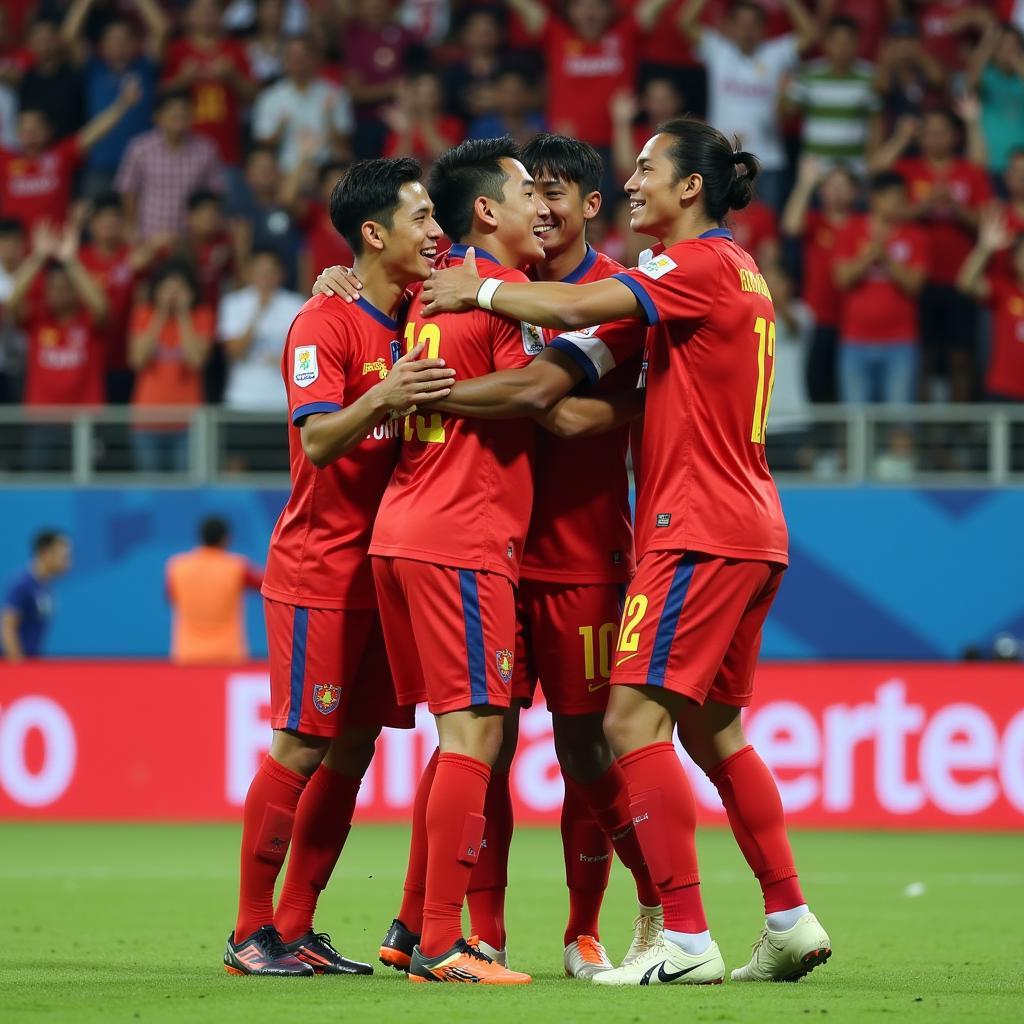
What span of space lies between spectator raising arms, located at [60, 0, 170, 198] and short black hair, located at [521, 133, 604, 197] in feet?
33.6

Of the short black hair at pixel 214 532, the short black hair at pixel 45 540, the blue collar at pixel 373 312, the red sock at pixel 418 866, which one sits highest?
→ the blue collar at pixel 373 312

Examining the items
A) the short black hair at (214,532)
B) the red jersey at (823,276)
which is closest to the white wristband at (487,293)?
the short black hair at (214,532)

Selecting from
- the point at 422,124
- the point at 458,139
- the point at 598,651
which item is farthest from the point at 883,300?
the point at 598,651

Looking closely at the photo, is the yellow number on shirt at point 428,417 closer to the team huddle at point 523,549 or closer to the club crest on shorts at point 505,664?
the team huddle at point 523,549

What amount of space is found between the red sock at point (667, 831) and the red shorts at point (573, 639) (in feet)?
1.65

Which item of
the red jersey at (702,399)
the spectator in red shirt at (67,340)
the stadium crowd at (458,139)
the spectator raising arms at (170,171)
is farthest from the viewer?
the spectator raising arms at (170,171)

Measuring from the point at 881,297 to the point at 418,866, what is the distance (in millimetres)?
8765

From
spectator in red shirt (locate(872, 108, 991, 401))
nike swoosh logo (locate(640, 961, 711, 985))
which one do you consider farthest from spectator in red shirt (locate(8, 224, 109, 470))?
nike swoosh logo (locate(640, 961, 711, 985))

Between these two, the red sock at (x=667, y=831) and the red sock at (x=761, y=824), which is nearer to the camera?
the red sock at (x=667, y=831)

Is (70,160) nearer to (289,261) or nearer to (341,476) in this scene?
(289,261)

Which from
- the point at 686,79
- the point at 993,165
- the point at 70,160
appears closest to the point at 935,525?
the point at 993,165

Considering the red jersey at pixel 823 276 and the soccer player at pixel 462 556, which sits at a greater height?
the red jersey at pixel 823 276

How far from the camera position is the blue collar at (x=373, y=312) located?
6.42m

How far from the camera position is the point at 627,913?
28.5 feet
